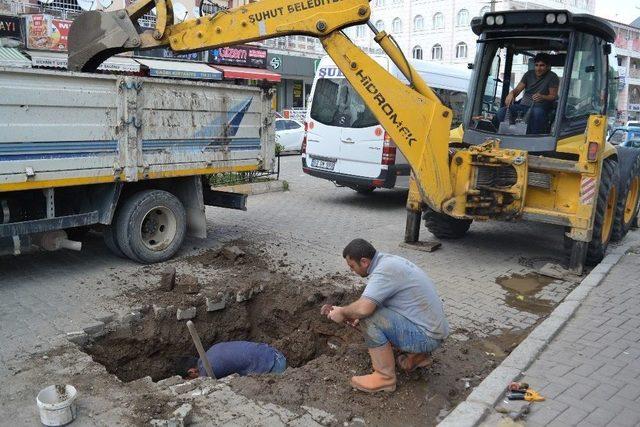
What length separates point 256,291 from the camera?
6344mm

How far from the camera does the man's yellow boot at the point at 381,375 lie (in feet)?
13.4

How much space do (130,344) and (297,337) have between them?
5.16 ft

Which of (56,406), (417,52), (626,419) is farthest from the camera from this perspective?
(417,52)

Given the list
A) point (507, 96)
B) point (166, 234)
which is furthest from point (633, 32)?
point (166, 234)

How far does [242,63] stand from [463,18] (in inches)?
1195

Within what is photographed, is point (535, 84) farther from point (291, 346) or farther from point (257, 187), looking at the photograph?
point (257, 187)

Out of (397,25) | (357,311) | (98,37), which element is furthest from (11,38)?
(397,25)

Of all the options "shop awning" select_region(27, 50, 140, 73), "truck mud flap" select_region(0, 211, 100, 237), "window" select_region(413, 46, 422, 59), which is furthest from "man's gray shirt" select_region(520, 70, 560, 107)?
"window" select_region(413, 46, 422, 59)

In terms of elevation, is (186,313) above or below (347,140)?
below

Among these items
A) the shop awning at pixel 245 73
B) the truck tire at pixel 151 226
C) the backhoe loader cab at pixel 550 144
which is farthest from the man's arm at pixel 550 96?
the shop awning at pixel 245 73

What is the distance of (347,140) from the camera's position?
1148 centimetres

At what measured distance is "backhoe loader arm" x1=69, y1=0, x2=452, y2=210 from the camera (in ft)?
22.4

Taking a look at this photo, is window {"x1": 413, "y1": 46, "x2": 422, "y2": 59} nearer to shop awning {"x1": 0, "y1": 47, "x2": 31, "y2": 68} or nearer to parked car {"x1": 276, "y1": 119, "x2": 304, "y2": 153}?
parked car {"x1": 276, "y1": 119, "x2": 304, "y2": 153}

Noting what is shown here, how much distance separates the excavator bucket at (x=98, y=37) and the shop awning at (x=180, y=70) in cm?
1350
